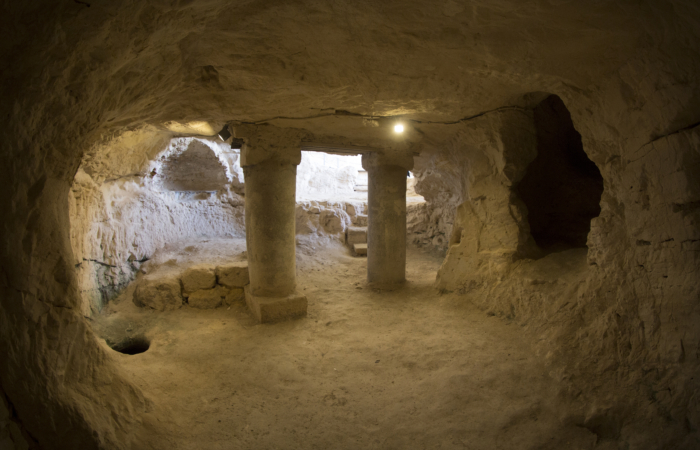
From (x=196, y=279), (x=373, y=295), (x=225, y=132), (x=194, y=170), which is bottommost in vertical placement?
(x=373, y=295)

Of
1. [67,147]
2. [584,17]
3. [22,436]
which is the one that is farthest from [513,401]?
[67,147]

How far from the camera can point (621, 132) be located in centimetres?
292

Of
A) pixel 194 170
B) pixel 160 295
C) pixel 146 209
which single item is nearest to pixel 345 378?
pixel 160 295

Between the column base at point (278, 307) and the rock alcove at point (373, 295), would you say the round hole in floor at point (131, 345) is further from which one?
the column base at point (278, 307)

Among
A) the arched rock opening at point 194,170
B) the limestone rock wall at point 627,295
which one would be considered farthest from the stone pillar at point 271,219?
the arched rock opening at point 194,170

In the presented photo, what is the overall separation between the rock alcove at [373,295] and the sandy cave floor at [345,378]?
0.03m

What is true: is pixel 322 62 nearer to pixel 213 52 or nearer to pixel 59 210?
pixel 213 52

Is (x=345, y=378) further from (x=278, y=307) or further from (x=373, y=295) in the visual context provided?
(x=373, y=295)

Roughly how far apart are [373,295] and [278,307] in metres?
1.72

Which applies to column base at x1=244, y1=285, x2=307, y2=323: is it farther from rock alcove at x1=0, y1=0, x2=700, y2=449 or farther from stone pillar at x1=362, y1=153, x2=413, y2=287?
stone pillar at x1=362, y1=153, x2=413, y2=287

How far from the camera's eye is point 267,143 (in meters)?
4.87

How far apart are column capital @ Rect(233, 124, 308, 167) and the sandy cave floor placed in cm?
231

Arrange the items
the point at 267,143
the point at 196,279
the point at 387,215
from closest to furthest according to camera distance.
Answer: the point at 267,143, the point at 196,279, the point at 387,215

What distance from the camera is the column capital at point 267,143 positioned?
476cm
